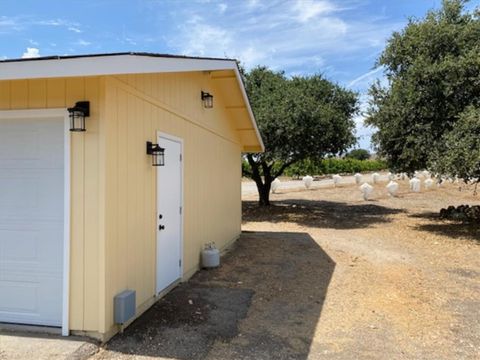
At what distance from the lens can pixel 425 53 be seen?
12.6 meters

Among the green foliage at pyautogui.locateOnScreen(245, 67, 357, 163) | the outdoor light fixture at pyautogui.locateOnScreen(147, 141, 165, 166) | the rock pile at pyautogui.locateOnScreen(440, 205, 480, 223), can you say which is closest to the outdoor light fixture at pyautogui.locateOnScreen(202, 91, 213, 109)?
the outdoor light fixture at pyautogui.locateOnScreen(147, 141, 165, 166)

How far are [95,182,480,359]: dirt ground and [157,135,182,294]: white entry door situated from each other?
0.36 meters

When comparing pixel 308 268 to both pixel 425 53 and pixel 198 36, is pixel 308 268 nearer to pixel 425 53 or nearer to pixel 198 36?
pixel 198 36

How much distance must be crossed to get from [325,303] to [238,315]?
1.46 meters

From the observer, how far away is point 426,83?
40.7ft

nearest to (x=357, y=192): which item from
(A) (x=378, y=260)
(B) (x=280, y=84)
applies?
(B) (x=280, y=84)

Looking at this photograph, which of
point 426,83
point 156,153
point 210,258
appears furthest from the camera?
point 426,83

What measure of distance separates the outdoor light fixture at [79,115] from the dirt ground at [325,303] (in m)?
2.34

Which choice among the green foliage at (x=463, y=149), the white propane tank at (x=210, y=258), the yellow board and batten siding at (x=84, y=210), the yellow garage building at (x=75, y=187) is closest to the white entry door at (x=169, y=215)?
the yellow garage building at (x=75, y=187)

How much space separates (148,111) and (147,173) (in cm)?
84

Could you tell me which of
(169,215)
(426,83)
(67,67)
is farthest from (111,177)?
(426,83)

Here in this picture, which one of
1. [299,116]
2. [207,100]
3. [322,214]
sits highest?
[299,116]

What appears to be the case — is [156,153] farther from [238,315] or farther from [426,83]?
[426,83]

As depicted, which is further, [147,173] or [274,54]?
[274,54]
